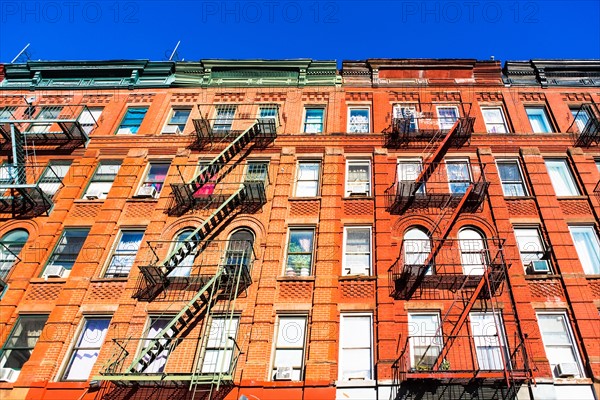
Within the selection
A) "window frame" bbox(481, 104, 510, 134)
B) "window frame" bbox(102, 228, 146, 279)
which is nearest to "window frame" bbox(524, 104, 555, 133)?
"window frame" bbox(481, 104, 510, 134)

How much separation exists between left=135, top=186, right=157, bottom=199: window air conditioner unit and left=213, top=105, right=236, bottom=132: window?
13.4 ft

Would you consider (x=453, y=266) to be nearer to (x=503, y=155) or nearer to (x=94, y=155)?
(x=503, y=155)

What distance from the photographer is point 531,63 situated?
23547 millimetres

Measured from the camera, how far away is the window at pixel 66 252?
17.3 metres

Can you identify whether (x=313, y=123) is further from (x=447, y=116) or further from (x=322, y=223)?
(x=322, y=223)

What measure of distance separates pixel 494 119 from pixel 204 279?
14.4 metres

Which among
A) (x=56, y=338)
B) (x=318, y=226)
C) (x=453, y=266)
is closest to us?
(x=56, y=338)

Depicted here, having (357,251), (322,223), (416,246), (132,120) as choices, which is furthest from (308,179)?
(132,120)

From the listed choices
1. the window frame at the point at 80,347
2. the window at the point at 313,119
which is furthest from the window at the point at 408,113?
the window frame at the point at 80,347

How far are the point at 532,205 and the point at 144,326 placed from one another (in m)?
14.1

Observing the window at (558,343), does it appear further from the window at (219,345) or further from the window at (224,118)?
the window at (224,118)

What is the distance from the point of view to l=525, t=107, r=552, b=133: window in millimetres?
21766

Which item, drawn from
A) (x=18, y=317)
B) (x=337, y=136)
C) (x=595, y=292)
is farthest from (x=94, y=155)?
(x=595, y=292)

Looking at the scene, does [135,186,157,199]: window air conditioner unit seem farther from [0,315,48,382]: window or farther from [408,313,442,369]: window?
[408,313,442,369]: window
